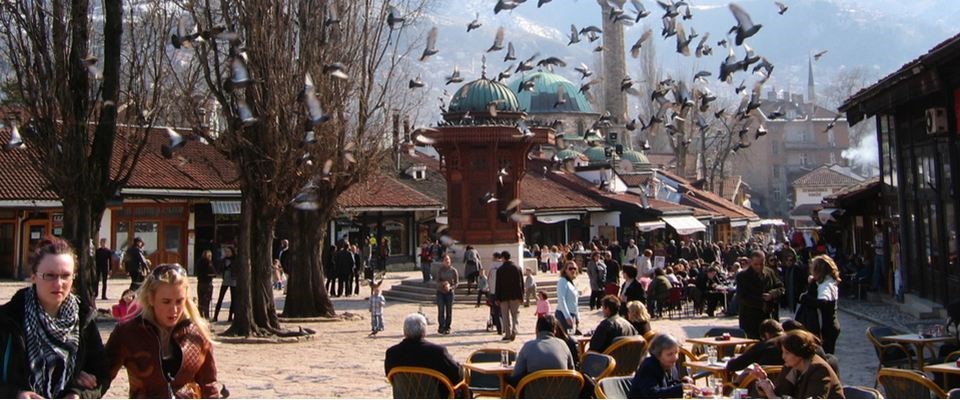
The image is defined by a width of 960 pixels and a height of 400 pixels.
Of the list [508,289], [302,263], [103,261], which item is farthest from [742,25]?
[103,261]

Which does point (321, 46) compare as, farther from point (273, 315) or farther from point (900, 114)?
point (900, 114)

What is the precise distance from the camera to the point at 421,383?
25.6 feet

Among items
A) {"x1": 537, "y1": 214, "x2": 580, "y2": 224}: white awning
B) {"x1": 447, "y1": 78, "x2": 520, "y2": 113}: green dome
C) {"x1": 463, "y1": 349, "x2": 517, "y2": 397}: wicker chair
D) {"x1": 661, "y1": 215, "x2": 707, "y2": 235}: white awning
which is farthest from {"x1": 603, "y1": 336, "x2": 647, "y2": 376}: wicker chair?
{"x1": 661, "y1": 215, "x2": 707, "y2": 235}: white awning

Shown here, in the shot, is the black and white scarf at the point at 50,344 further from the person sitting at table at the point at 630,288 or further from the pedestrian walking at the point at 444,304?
the pedestrian walking at the point at 444,304

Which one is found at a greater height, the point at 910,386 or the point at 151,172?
the point at 151,172

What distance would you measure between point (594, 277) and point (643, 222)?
2423cm

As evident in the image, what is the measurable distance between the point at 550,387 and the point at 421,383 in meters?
1.01

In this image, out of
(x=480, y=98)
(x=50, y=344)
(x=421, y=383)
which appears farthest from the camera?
(x=480, y=98)

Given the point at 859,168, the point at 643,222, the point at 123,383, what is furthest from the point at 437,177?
the point at 859,168

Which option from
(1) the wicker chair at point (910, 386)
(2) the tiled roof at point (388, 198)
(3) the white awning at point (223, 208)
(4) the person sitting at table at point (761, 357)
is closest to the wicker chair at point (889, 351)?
(4) the person sitting at table at point (761, 357)

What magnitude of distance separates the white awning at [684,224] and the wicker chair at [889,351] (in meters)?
34.0

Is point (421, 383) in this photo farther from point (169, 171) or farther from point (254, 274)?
point (169, 171)

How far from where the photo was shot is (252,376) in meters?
12.6

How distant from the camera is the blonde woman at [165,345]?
461 centimetres
